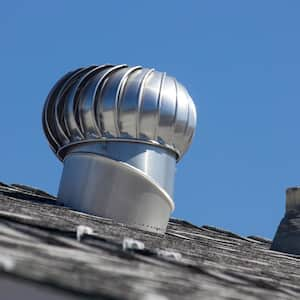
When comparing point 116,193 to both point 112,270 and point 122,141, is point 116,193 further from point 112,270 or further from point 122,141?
point 112,270

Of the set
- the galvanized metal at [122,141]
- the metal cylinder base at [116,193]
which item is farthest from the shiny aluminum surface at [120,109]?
the metal cylinder base at [116,193]

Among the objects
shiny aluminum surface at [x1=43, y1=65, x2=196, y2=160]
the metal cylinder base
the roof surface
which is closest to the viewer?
the roof surface

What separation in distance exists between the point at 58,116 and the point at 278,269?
3.50 meters

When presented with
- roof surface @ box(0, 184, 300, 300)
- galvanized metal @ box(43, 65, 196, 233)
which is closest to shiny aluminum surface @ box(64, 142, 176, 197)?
galvanized metal @ box(43, 65, 196, 233)

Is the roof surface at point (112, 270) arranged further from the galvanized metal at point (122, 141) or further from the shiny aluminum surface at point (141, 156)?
the shiny aluminum surface at point (141, 156)

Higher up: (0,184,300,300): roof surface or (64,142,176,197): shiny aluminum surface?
(64,142,176,197): shiny aluminum surface

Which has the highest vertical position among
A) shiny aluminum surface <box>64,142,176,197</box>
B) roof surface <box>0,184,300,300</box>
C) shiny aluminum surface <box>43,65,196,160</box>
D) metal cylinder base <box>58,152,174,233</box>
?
shiny aluminum surface <box>43,65,196,160</box>

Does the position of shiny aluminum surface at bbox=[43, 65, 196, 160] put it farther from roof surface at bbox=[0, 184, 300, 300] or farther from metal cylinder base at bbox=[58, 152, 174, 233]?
roof surface at bbox=[0, 184, 300, 300]

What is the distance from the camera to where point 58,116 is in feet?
31.8

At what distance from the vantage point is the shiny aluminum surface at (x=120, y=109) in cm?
912

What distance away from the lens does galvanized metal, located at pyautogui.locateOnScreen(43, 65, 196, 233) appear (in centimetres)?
904

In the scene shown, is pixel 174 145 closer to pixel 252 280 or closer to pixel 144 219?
pixel 144 219

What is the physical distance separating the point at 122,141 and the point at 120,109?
34cm

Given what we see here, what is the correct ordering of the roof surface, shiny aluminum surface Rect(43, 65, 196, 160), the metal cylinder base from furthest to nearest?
shiny aluminum surface Rect(43, 65, 196, 160)
the metal cylinder base
the roof surface
